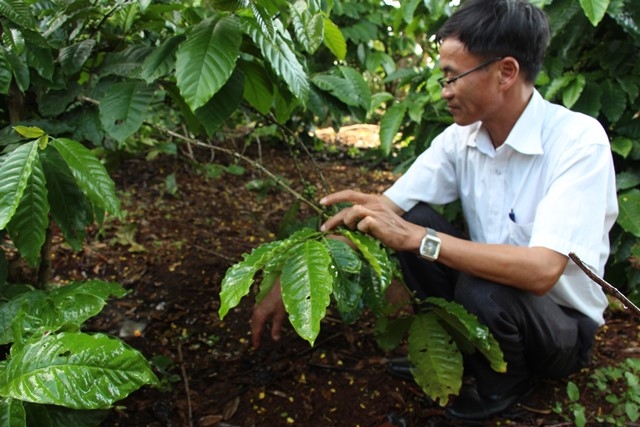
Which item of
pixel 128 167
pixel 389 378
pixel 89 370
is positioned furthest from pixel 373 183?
pixel 89 370

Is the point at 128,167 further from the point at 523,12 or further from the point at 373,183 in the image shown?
the point at 523,12

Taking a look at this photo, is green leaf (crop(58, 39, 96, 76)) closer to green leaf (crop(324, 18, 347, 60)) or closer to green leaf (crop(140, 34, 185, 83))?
green leaf (crop(140, 34, 185, 83))

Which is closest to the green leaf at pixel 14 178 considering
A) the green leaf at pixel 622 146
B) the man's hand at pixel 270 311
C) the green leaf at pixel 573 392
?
the man's hand at pixel 270 311

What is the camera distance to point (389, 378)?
6.82 feet

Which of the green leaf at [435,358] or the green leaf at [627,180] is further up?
the green leaf at [627,180]

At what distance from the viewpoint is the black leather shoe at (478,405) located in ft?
6.18

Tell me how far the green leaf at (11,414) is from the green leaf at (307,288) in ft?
1.54

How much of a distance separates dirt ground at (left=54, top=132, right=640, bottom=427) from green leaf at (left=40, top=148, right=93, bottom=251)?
50 centimetres

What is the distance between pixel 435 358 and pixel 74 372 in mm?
1100

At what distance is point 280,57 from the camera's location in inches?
53.6

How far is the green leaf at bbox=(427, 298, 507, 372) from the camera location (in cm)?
157

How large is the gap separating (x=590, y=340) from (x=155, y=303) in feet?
5.60

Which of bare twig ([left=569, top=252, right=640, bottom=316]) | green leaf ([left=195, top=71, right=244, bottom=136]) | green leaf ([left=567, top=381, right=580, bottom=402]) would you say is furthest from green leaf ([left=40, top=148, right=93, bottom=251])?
green leaf ([left=567, top=381, right=580, bottom=402])

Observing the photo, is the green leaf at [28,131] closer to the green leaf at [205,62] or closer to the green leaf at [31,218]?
the green leaf at [31,218]
